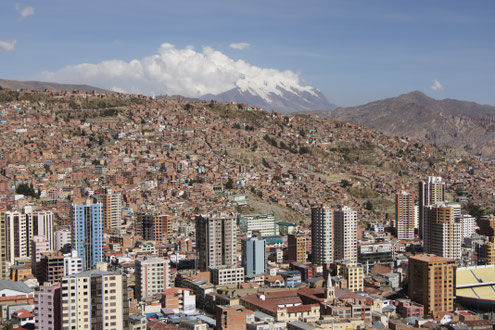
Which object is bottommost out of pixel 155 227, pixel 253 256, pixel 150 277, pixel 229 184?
pixel 150 277

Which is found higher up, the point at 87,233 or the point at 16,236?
the point at 87,233

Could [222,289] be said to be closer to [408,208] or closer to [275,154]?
[408,208]

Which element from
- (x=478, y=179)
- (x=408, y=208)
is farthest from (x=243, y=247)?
(x=478, y=179)

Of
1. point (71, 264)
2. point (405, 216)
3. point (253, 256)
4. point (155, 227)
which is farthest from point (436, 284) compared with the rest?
point (405, 216)

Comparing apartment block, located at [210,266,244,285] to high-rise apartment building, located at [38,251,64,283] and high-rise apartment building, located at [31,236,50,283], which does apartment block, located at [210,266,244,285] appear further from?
high-rise apartment building, located at [31,236,50,283]

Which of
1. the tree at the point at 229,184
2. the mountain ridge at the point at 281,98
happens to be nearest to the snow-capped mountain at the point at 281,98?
the mountain ridge at the point at 281,98

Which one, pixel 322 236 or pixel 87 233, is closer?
pixel 87 233

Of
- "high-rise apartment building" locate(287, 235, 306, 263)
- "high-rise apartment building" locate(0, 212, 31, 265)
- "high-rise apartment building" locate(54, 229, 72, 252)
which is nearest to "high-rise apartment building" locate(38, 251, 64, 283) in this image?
"high-rise apartment building" locate(0, 212, 31, 265)

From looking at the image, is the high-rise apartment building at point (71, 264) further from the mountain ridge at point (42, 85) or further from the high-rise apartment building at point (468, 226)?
the mountain ridge at point (42, 85)

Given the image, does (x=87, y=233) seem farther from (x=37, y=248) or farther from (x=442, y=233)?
(x=442, y=233)
